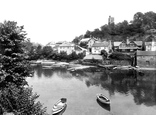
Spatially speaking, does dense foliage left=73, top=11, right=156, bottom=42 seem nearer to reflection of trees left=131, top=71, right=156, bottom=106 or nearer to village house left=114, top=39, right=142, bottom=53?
village house left=114, top=39, right=142, bottom=53

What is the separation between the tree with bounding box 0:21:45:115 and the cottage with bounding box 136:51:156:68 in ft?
132

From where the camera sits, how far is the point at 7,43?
10711mm

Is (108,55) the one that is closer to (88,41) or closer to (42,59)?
(88,41)

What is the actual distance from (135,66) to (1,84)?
4181cm

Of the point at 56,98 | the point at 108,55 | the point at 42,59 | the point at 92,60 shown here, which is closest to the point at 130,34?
the point at 108,55

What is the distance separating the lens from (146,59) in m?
43.3

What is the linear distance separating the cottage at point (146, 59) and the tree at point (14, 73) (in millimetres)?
40129

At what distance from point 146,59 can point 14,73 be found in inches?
1654

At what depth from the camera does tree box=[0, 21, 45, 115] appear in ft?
29.2

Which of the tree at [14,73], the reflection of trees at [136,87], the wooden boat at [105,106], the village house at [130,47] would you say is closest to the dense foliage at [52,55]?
the village house at [130,47]

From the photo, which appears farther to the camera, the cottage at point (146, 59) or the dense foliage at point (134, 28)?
the dense foliage at point (134, 28)

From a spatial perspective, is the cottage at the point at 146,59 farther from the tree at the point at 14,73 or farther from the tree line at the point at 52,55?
the tree at the point at 14,73

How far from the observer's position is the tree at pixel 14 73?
29.2 ft

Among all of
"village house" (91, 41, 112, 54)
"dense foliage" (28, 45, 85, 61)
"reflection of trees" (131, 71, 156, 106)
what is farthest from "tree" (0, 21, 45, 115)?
"village house" (91, 41, 112, 54)
